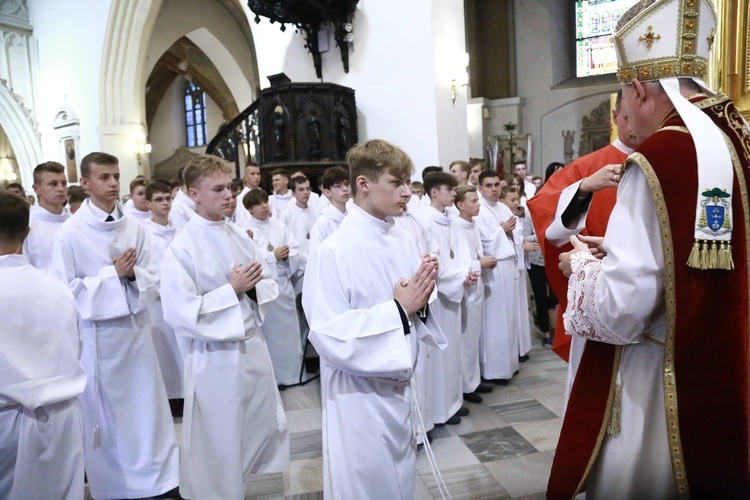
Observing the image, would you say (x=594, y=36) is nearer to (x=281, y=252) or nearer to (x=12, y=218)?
(x=281, y=252)

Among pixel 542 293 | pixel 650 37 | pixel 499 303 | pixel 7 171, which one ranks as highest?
pixel 7 171

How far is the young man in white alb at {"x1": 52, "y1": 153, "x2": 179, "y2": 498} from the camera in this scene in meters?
3.34

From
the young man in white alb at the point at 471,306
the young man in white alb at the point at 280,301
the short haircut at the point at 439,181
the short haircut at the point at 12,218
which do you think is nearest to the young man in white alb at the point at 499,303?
the young man in white alb at the point at 471,306

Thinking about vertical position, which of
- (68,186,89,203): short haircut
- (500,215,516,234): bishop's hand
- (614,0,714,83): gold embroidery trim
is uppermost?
(614,0,714,83): gold embroidery trim

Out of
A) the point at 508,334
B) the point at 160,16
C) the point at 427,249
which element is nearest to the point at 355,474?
the point at 427,249

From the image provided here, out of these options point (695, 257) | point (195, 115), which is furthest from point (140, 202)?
point (195, 115)

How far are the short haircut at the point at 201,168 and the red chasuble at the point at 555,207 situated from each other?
170cm

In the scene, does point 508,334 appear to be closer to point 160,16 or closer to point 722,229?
point 722,229

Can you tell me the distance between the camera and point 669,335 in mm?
1611

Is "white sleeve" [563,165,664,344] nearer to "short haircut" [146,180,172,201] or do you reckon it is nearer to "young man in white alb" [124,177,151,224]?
"short haircut" [146,180,172,201]

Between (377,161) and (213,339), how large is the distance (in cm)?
135

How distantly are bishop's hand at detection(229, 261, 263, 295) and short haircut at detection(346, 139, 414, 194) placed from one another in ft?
3.06

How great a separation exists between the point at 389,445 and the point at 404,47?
7.32 meters

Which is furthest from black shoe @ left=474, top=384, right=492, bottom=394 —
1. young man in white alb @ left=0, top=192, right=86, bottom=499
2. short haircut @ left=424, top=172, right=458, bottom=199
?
young man in white alb @ left=0, top=192, right=86, bottom=499
